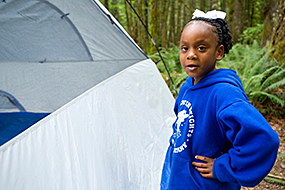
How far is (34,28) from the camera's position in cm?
193

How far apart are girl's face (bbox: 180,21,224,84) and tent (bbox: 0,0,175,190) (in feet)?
2.74

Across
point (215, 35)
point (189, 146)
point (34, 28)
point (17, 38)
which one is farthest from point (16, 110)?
point (215, 35)

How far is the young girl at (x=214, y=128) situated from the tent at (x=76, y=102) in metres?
0.59

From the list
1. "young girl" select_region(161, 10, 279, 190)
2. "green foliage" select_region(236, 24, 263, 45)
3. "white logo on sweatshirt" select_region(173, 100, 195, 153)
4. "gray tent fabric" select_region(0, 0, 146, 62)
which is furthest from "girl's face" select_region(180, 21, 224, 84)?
"green foliage" select_region(236, 24, 263, 45)

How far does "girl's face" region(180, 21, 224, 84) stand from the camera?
80 centimetres

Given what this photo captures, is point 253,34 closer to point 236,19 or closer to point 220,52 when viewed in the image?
point 236,19

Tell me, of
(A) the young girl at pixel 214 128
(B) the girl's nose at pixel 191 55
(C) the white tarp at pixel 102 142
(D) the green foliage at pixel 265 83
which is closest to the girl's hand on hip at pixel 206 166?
(A) the young girl at pixel 214 128

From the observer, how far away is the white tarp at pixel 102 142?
98cm

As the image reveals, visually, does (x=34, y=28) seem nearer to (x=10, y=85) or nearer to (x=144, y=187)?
(x=10, y=85)

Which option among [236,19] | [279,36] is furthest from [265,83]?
[236,19]

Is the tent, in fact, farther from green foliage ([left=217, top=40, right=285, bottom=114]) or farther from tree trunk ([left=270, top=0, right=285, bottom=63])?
tree trunk ([left=270, top=0, right=285, bottom=63])

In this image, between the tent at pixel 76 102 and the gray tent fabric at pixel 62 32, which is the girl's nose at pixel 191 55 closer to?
the tent at pixel 76 102

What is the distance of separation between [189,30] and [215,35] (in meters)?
0.10

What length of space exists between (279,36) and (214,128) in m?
2.91
